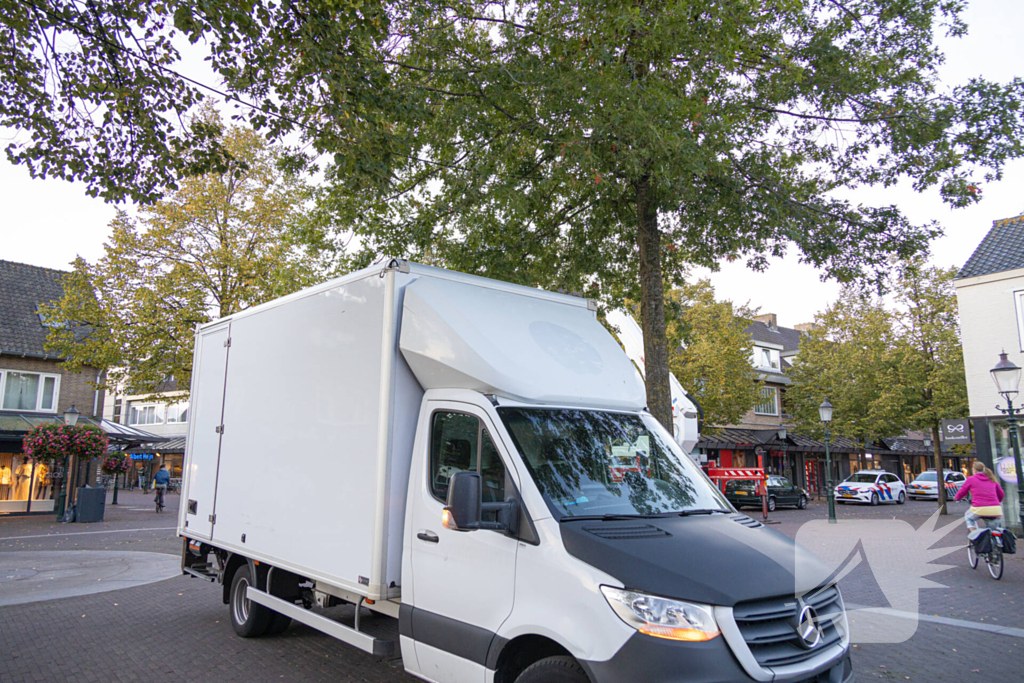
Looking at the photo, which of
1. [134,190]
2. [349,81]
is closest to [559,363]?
[349,81]

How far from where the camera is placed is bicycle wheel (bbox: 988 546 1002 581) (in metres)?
11.2

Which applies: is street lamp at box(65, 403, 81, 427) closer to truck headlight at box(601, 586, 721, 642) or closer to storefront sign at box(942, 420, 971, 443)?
truck headlight at box(601, 586, 721, 642)

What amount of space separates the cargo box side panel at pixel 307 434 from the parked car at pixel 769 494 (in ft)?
73.8

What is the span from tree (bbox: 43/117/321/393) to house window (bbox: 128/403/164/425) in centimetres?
3896

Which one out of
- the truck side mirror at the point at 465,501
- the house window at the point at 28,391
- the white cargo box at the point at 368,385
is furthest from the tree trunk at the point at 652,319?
the house window at the point at 28,391

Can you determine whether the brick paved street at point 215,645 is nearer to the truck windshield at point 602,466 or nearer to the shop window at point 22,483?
the truck windshield at point 602,466

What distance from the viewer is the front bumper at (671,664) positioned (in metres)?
3.29

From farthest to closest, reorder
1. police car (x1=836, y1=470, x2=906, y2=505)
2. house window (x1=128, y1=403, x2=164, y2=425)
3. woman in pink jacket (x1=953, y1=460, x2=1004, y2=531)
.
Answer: house window (x1=128, y1=403, x2=164, y2=425) → police car (x1=836, y1=470, x2=906, y2=505) → woman in pink jacket (x1=953, y1=460, x2=1004, y2=531)

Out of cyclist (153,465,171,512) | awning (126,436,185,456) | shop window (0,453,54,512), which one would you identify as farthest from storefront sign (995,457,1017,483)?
awning (126,436,185,456)

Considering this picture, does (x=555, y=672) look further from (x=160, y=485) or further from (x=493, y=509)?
(x=160, y=485)

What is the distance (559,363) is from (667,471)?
107cm

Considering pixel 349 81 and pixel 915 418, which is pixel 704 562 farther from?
pixel 915 418

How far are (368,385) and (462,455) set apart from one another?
1.01 metres

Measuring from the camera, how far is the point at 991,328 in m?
19.6
